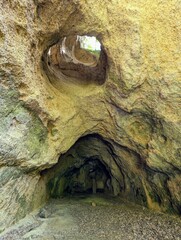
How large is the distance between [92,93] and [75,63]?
2.81m

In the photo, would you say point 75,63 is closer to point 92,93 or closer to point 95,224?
point 92,93

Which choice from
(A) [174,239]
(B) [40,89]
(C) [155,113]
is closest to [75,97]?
(B) [40,89]

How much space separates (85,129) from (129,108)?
5.23ft

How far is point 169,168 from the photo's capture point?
212 inches

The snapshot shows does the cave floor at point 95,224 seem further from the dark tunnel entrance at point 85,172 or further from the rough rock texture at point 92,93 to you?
the dark tunnel entrance at point 85,172

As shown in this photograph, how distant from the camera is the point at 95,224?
4984mm

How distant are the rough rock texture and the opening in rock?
57cm

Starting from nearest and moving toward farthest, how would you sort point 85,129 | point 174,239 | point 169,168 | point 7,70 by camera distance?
point 7,70, point 174,239, point 169,168, point 85,129

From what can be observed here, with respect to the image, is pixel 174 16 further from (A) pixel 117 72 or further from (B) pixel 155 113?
(B) pixel 155 113

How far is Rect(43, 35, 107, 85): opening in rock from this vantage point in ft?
20.6

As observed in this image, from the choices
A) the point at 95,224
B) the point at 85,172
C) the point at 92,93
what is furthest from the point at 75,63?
the point at 95,224

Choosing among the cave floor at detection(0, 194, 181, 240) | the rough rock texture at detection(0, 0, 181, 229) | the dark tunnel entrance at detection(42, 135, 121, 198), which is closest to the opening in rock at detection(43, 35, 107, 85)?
the rough rock texture at detection(0, 0, 181, 229)

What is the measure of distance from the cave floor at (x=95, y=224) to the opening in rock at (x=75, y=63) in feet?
11.0

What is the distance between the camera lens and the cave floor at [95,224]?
4.32 meters
